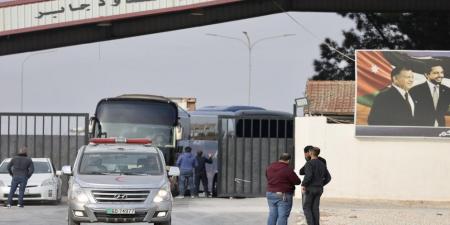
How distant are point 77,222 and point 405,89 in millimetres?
13790

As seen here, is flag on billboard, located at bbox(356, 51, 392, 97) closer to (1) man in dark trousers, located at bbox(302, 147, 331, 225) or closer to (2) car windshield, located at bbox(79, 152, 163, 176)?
(1) man in dark trousers, located at bbox(302, 147, 331, 225)

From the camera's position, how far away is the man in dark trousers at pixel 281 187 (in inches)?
768

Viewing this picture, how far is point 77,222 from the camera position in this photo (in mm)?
19812

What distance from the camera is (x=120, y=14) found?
127ft

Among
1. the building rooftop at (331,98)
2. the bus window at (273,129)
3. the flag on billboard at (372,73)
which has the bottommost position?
the bus window at (273,129)

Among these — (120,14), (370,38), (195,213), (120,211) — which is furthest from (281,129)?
(370,38)

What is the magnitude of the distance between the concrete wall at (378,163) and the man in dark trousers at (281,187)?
11185mm

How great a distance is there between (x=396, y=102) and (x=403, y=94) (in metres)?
0.30

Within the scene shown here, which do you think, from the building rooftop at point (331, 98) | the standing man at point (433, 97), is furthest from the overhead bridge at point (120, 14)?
the standing man at point (433, 97)

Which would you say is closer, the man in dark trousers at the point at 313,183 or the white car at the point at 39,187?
the man in dark trousers at the point at 313,183

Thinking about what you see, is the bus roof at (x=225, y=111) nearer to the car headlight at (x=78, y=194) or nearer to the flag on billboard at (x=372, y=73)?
the flag on billboard at (x=372, y=73)

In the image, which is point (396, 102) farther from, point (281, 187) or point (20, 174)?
point (281, 187)

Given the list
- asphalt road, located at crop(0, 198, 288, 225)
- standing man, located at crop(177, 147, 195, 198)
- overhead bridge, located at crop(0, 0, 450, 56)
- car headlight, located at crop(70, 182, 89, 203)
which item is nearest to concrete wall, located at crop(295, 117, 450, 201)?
asphalt road, located at crop(0, 198, 288, 225)

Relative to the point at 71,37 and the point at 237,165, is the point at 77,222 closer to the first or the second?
the point at 237,165
